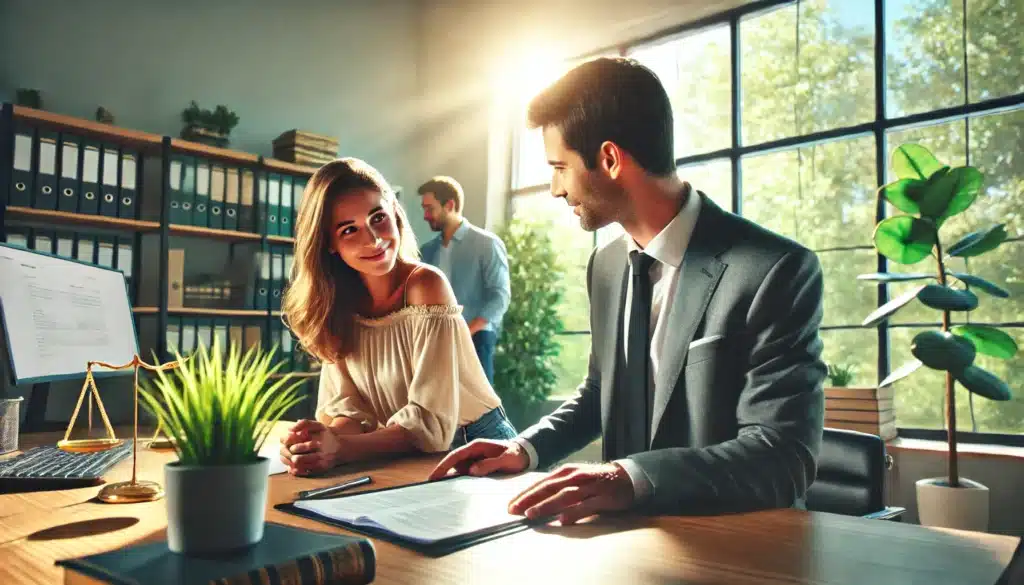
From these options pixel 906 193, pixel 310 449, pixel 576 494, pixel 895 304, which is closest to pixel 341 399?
pixel 310 449

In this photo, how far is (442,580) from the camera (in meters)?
0.62

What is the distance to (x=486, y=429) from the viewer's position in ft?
5.56

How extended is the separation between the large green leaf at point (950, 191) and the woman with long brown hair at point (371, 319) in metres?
1.85

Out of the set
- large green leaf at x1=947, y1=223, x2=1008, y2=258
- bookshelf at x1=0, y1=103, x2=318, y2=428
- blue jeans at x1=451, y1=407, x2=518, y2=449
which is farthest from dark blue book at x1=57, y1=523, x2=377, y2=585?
large green leaf at x1=947, y1=223, x2=1008, y2=258

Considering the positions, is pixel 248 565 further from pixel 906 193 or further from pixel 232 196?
pixel 232 196

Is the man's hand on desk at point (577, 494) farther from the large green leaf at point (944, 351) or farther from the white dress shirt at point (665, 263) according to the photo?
the large green leaf at point (944, 351)

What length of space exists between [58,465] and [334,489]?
53 cm

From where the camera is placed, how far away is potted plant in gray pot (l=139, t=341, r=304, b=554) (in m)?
0.62

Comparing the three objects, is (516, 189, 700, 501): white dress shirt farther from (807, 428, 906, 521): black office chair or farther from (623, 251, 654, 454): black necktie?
(807, 428, 906, 521): black office chair

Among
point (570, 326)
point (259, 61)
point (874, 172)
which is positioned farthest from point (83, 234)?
point (874, 172)

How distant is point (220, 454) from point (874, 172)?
11.8 ft

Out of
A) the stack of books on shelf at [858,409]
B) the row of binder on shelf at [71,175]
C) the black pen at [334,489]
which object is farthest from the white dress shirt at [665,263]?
the row of binder on shelf at [71,175]

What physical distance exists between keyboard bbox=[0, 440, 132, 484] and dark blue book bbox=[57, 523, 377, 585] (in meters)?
0.49

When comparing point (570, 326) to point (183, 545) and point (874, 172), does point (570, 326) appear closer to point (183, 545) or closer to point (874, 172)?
point (874, 172)
